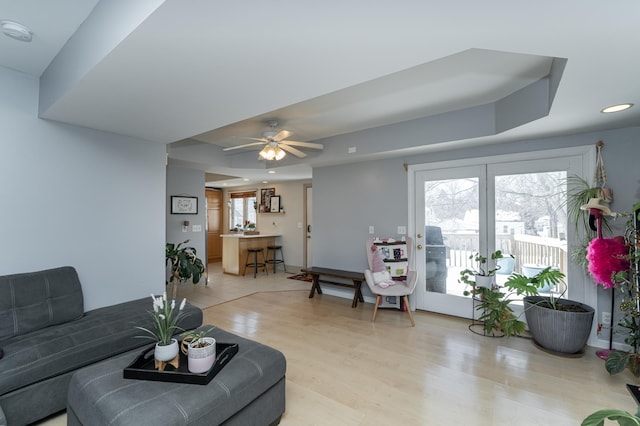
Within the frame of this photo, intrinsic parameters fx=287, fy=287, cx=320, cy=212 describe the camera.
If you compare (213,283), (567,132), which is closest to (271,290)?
(213,283)

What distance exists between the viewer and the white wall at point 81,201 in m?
2.46

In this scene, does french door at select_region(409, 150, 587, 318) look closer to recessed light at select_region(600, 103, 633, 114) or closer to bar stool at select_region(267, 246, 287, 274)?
recessed light at select_region(600, 103, 633, 114)

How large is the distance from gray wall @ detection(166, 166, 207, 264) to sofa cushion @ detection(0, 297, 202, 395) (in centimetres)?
294

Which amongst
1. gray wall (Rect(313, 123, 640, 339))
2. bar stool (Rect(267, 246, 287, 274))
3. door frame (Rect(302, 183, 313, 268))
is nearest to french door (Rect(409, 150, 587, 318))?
gray wall (Rect(313, 123, 640, 339))

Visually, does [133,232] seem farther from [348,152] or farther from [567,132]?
[567,132]

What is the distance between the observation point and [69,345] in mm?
2033

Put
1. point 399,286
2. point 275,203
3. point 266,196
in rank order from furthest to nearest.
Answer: point 266,196 → point 275,203 → point 399,286

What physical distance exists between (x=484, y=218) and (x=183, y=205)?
203 inches

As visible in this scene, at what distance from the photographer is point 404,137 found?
3891 millimetres

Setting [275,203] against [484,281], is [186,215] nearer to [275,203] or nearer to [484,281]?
[275,203]

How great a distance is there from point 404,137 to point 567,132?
1718 millimetres

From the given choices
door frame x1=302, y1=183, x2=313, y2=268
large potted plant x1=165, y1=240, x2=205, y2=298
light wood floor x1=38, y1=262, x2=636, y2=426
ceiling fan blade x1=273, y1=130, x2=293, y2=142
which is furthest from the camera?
door frame x1=302, y1=183, x2=313, y2=268

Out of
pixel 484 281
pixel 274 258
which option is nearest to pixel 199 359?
pixel 484 281

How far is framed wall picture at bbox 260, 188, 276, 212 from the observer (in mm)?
7922
